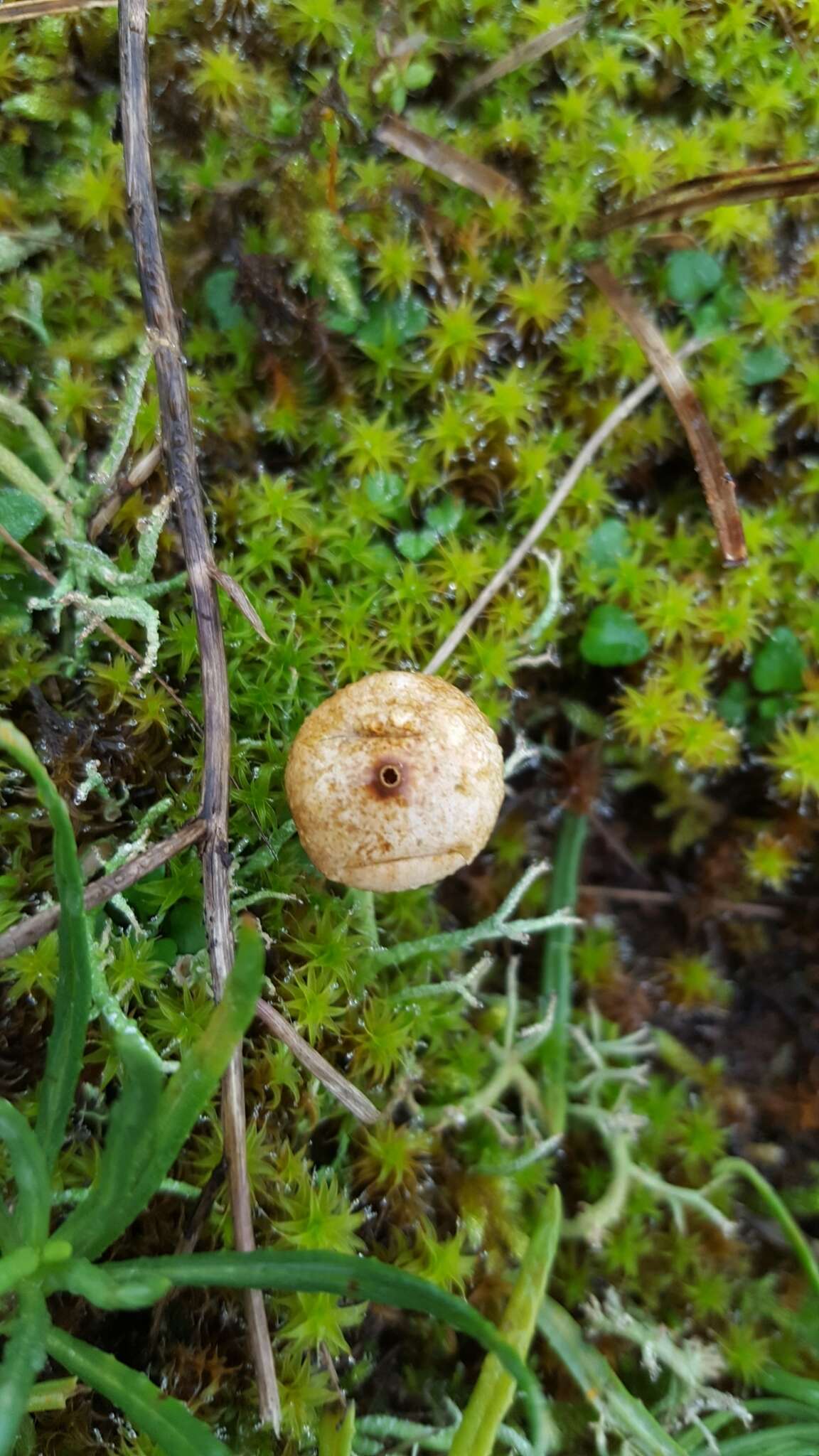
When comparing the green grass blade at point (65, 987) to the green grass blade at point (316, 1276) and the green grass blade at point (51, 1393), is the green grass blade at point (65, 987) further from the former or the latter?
the green grass blade at point (51, 1393)

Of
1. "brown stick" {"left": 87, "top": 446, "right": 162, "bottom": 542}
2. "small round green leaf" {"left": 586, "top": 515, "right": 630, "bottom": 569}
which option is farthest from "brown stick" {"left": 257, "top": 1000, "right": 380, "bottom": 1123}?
"small round green leaf" {"left": 586, "top": 515, "right": 630, "bottom": 569}

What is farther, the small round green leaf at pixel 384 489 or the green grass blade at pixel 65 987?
the small round green leaf at pixel 384 489

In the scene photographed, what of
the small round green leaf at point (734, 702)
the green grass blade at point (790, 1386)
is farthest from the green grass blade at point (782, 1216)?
the small round green leaf at point (734, 702)

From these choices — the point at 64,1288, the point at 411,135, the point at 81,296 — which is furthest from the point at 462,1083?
the point at 411,135

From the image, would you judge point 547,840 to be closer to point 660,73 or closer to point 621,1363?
point 621,1363

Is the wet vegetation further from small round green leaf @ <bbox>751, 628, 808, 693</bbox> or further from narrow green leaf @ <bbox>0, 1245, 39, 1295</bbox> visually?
narrow green leaf @ <bbox>0, 1245, 39, 1295</bbox>

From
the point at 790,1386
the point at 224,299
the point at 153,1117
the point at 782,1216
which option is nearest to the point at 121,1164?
the point at 153,1117

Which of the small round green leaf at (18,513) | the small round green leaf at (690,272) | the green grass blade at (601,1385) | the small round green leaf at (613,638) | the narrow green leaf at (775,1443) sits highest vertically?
the small round green leaf at (690,272)
